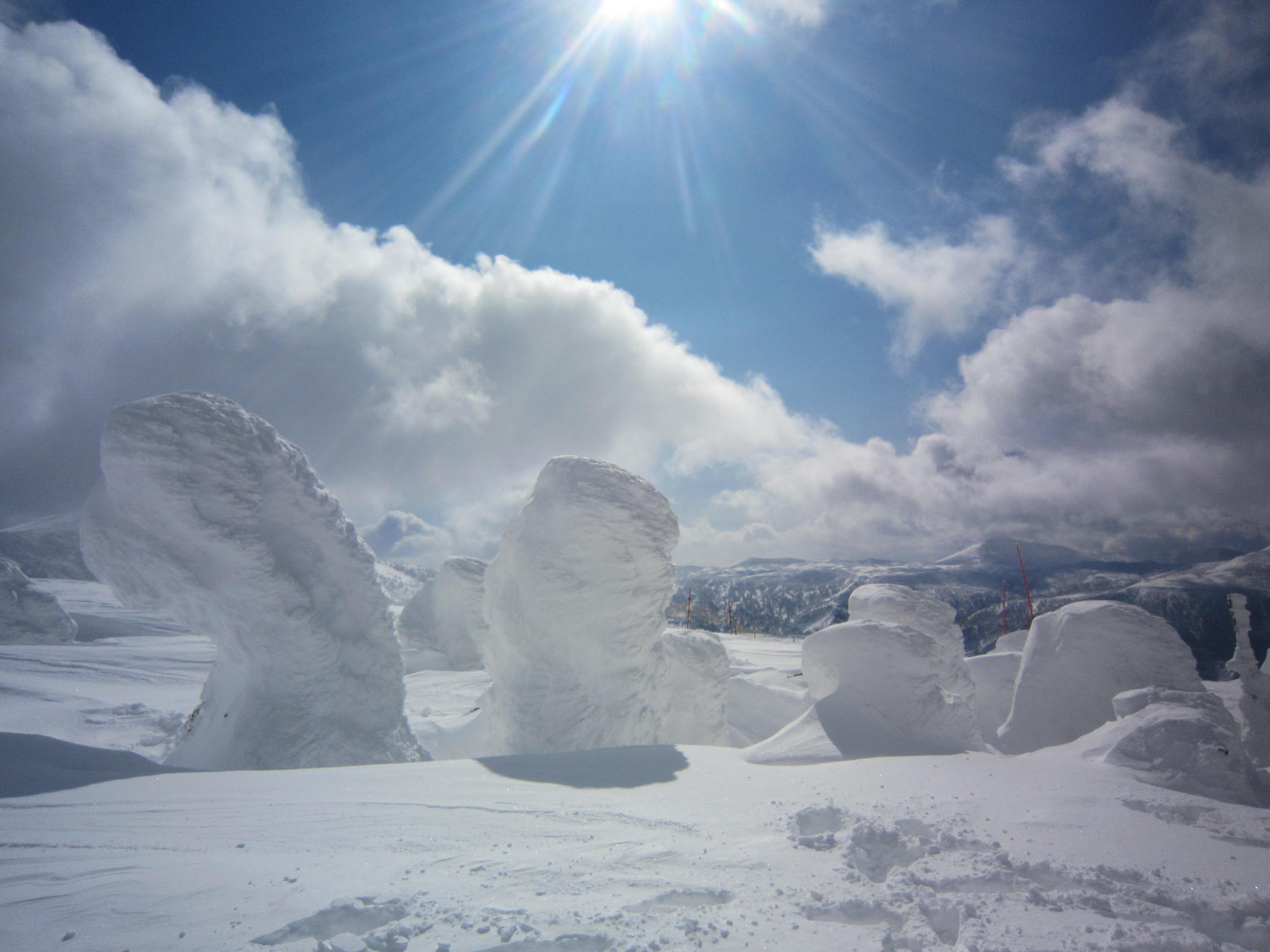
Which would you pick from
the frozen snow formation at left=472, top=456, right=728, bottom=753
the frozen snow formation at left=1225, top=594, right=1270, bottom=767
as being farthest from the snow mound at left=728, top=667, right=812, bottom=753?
the frozen snow formation at left=1225, top=594, right=1270, bottom=767

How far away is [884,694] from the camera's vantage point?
7.16 m

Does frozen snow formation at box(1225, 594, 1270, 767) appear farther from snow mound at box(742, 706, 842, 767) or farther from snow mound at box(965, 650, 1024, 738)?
snow mound at box(742, 706, 842, 767)

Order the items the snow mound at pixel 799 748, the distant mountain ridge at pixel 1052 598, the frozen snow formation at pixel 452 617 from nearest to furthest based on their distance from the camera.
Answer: the snow mound at pixel 799 748
the frozen snow formation at pixel 452 617
the distant mountain ridge at pixel 1052 598

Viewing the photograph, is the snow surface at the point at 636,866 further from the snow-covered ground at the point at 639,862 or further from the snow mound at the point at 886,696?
the snow mound at the point at 886,696

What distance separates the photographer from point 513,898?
8.61 ft

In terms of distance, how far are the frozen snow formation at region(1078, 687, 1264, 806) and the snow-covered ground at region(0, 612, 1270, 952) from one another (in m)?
0.32

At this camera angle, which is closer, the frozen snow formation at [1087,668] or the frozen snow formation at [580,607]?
the frozen snow formation at [580,607]

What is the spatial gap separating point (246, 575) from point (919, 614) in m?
11.4

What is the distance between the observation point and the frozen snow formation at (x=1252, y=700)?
6410mm

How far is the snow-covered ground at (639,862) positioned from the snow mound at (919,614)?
5.95 m

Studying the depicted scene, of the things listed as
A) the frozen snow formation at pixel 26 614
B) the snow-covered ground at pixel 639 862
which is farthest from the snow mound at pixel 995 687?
the frozen snow formation at pixel 26 614

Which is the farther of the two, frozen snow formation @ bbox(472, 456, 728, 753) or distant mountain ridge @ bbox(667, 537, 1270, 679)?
distant mountain ridge @ bbox(667, 537, 1270, 679)

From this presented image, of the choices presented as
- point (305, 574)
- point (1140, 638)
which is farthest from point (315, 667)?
point (1140, 638)

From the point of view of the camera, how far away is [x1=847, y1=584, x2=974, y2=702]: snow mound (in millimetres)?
10453
